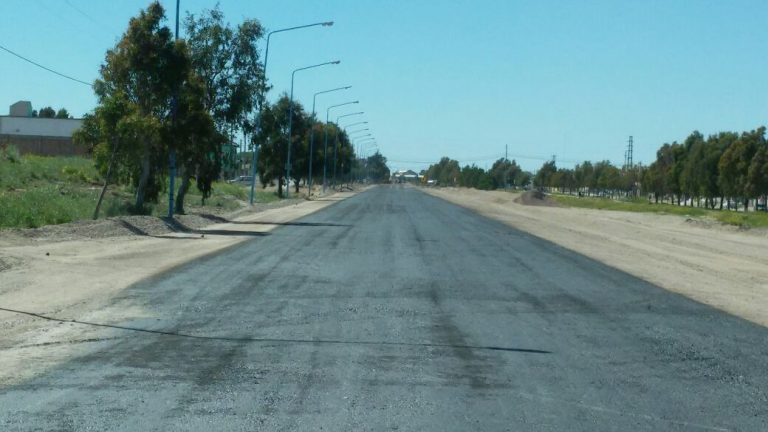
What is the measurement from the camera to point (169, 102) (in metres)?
37.4

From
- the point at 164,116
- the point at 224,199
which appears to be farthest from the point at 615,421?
the point at 224,199

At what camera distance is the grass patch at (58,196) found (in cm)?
3083

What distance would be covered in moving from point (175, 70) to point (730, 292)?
22766 mm

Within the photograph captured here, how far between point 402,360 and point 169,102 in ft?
92.8

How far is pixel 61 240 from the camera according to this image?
26.6m

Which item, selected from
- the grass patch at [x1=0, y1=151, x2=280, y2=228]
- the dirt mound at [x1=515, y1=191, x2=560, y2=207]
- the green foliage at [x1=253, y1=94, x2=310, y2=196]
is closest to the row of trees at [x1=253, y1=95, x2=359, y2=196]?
the green foliage at [x1=253, y1=94, x2=310, y2=196]

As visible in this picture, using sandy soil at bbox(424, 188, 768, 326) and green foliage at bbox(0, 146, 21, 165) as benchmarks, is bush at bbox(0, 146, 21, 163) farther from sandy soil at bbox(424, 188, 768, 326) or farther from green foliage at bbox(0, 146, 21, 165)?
sandy soil at bbox(424, 188, 768, 326)

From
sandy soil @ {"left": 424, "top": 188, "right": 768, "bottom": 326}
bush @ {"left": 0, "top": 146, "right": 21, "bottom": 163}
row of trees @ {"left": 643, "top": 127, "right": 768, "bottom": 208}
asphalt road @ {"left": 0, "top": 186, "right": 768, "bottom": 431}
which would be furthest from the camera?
row of trees @ {"left": 643, "top": 127, "right": 768, "bottom": 208}

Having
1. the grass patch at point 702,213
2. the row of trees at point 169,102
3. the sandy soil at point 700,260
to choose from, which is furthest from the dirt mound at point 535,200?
the row of trees at point 169,102

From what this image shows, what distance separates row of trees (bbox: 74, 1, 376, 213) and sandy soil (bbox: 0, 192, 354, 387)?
8.97 feet

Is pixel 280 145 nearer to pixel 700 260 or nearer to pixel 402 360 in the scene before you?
pixel 700 260

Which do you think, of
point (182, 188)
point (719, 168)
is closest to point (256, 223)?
point (182, 188)

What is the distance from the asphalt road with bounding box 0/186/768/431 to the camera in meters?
8.37

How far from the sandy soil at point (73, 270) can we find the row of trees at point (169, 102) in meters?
2.73
